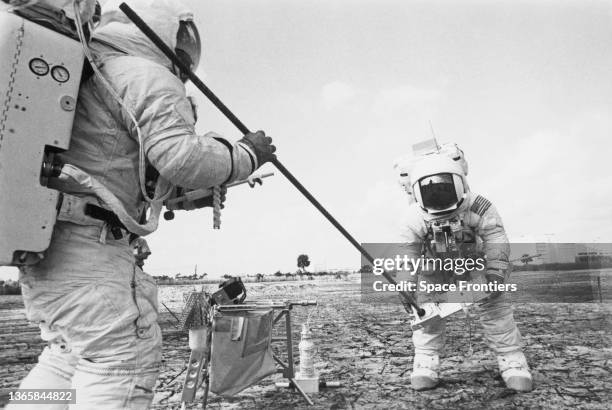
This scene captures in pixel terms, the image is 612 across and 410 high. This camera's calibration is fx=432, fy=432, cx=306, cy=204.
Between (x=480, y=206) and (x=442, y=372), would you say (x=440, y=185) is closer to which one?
(x=480, y=206)

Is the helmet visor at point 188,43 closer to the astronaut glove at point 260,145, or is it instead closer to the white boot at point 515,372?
the astronaut glove at point 260,145

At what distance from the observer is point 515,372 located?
360 cm

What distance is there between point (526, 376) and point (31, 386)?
3507 millimetres

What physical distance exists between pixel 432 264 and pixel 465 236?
0.42 meters

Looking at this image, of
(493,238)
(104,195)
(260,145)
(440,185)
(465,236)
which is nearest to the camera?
(104,195)

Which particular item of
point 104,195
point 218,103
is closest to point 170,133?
point 104,195

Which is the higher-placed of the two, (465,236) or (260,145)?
→ (260,145)

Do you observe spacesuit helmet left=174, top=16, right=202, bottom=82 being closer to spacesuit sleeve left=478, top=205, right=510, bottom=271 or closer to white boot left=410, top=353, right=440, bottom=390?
white boot left=410, top=353, right=440, bottom=390

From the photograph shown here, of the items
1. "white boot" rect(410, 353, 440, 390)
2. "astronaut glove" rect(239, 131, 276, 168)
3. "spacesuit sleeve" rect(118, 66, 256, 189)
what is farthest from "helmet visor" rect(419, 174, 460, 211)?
"spacesuit sleeve" rect(118, 66, 256, 189)

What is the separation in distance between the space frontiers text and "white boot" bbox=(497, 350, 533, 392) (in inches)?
32.6

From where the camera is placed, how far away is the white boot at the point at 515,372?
3.52 meters

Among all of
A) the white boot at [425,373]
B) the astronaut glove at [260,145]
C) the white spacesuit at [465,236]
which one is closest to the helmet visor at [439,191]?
the white spacesuit at [465,236]

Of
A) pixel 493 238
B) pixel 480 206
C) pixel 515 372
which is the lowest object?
pixel 515 372

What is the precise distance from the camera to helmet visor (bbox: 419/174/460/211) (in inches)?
158
